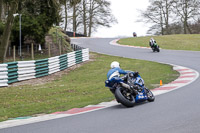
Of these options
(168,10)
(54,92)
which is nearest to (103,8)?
(168,10)

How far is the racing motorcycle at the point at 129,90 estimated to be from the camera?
30.7 ft

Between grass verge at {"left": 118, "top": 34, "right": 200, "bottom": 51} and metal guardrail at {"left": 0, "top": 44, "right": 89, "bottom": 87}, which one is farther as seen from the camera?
grass verge at {"left": 118, "top": 34, "right": 200, "bottom": 51}

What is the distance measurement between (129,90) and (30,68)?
1015 cm

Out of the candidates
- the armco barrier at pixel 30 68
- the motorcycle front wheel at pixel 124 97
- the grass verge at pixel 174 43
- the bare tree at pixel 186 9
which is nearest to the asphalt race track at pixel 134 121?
the motorcycle front wheel at pixel 124 97

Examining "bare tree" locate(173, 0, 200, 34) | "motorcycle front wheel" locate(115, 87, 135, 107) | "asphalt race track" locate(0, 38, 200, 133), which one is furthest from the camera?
"bare tree" locate(173, 0, 200, 34)

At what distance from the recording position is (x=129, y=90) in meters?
9.72

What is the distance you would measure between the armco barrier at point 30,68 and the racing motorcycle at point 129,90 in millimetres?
8247

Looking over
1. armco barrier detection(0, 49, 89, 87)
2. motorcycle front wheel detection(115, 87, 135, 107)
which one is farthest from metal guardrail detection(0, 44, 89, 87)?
motorcycle front wheel detection(115, 87, 135, 107)

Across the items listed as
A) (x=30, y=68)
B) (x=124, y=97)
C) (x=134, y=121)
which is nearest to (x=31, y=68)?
(x=30, y=68)

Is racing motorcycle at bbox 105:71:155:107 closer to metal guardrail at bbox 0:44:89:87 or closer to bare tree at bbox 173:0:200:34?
metal guardrail at bbox 0:44:89:87

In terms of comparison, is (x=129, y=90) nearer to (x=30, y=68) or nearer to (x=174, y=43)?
(x=30, y=68)

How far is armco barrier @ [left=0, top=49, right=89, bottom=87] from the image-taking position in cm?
1659

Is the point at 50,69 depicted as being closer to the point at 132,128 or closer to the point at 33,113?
the point at 33,113

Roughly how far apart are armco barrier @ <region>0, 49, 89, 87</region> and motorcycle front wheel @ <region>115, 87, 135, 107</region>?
852 centimetres
